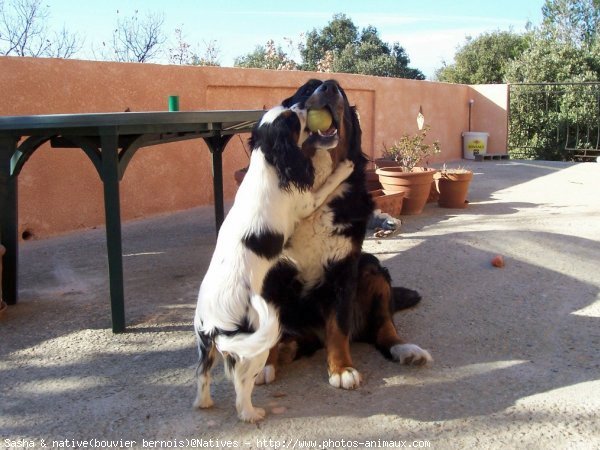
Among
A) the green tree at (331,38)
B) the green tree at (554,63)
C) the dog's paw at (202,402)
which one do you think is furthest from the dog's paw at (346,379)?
the green tree at (331,38)

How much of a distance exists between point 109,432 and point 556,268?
3.91 meters

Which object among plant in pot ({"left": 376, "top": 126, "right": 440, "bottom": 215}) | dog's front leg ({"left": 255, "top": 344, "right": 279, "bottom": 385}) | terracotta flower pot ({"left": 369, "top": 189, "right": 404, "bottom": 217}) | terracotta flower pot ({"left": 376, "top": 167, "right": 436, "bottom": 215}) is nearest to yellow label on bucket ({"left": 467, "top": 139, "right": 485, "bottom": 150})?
plant in pot ({"left": 376, "top": 126, "right": 440, "bottom": 215})

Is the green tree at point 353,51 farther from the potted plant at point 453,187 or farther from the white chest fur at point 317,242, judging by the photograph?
the white chest fur at point 317,242

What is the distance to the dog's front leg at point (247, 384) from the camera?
91.6 inches

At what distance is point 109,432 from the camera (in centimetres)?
253

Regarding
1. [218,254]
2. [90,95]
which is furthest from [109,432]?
[90,95]

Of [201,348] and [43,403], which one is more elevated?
[201,348]

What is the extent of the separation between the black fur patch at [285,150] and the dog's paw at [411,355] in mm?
1098

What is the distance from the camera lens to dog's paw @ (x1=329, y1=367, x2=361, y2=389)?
288 centimetres

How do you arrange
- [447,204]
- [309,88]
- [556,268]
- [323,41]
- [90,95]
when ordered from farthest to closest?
[323,41], [447,204], [90,95], [556,268], [309,88]

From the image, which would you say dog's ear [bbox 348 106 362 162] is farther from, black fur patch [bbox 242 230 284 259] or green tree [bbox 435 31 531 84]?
green tree [bbox 435 31 531 84]

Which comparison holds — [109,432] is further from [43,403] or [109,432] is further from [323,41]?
[323,41]

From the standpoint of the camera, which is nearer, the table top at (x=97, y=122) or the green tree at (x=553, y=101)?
the table top at (x=97, y=122)

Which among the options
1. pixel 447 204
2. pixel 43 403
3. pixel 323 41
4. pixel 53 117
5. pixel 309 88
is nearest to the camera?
pixel 43 403
